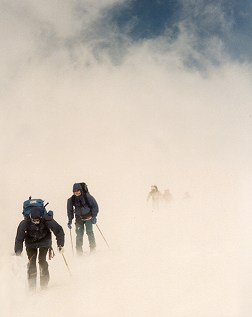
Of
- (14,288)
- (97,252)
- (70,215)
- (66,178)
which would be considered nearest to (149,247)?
(97,252)

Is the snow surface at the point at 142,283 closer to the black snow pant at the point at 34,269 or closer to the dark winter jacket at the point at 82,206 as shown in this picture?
the black snow pant at the point at 34,269

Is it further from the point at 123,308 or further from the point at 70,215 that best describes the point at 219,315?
the point at 70,215

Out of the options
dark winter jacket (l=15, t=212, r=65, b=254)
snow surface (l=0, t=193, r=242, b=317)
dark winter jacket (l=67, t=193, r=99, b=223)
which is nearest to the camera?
snow surface (l=0, t=193, r=242, b=317)

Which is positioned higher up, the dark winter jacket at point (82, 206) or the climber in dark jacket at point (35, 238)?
the dark winter jacket at point (82, 206)

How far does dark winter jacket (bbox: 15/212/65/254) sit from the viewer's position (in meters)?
9.05

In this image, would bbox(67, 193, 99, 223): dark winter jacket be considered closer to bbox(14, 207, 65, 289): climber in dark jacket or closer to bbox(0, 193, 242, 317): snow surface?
bbox(0, 193, 242, 317): snow surface

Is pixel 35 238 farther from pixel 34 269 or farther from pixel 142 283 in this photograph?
pixel 142 283

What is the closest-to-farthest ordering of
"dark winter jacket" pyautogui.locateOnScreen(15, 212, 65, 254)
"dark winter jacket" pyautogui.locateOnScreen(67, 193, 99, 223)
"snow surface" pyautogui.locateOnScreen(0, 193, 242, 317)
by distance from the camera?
1. "snow surface" pyautogui.locateOnScreen(0, 193, 242, 317)
2. "dark winter jacket" pyautogui.locateOnScreen(15, 212, 65, 254)
3. "dark winter jacket" pyautogui.locateOnScreen(67, 193, 99, 223)

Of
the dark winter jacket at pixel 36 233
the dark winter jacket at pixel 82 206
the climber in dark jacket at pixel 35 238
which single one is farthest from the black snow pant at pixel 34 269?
the dark winter jacket at pixel 82 206

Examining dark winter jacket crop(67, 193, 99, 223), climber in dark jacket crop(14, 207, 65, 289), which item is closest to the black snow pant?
climber in dark jacket crop(14, 207, 65, 289)

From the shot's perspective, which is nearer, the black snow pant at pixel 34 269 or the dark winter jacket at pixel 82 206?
the black snow pant at pixel 34 269

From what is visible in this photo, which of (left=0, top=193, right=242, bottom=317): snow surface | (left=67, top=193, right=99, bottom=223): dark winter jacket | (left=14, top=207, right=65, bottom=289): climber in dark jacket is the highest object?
(left=67, top=193, right=99, bottom=223): dark winter jacket

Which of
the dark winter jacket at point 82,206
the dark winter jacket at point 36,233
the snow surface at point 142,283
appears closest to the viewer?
the snow surface at point 142,283

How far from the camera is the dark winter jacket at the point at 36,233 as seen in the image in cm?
905
